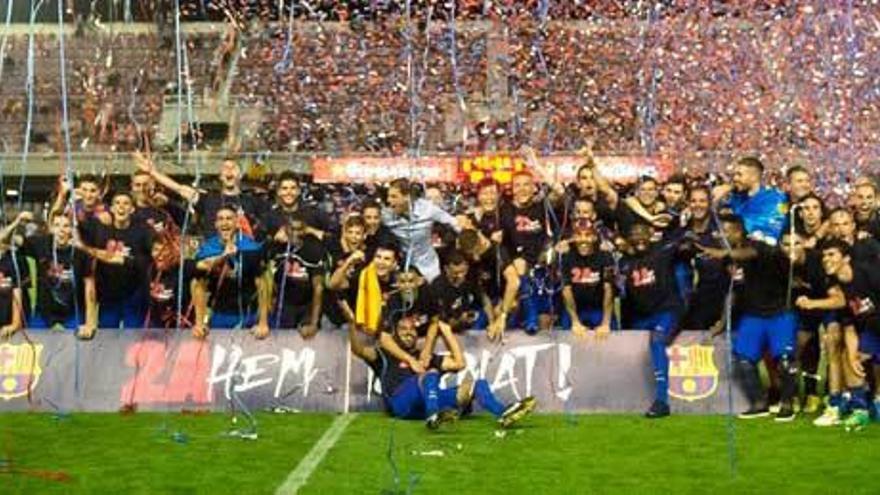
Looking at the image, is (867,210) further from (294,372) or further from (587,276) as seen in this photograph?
(294,372)

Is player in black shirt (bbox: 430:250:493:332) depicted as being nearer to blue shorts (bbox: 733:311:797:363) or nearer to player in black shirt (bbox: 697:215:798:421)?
Answer: player in black shirt (bbox: 697:215:798:421)

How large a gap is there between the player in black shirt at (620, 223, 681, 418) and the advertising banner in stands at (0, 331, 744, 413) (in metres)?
0.14

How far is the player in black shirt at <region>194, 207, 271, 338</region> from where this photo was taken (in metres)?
11.4

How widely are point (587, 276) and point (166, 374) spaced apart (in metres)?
2.96

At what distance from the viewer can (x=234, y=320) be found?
1167 cm

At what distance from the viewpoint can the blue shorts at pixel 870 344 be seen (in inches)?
419

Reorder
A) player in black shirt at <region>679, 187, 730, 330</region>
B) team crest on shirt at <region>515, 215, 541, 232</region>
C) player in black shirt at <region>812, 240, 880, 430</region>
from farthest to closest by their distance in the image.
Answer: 1. team crest on shirt at <region>515, 215, 541, 232</region>
2. player in black shirt at <region>679, 187, 730, 330</region>
3. player in black shirt at <region>812, 240, 880, 430</region>

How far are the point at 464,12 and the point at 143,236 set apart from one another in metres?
12.2

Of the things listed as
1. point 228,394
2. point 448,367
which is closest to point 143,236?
point 228,394

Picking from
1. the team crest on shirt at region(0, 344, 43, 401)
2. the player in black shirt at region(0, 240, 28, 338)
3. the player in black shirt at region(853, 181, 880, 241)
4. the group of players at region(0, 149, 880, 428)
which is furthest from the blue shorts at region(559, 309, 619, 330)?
the player in black shirt at region(0, 240, 28, 338)

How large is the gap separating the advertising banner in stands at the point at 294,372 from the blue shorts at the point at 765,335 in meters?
0.23

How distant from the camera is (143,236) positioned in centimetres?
1173

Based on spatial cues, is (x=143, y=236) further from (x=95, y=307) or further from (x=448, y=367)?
(x=448, y=367)

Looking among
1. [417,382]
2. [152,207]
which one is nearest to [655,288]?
[417,382]
